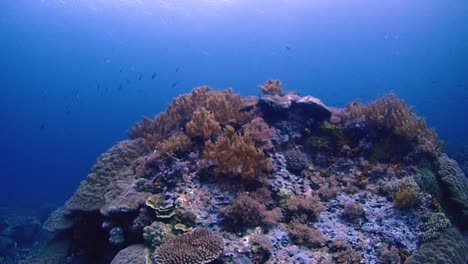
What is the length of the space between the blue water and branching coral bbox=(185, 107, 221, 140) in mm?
34828

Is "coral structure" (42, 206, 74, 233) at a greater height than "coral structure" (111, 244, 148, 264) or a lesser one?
greater

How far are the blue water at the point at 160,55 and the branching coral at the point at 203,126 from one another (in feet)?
114

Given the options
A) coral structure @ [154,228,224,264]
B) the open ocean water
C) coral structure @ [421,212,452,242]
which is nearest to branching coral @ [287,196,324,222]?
coral structure @ [154,228,224,264]

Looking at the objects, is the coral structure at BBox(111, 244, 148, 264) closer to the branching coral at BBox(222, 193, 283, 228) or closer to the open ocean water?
the branching coral at BBox(222, 193, 283, 228)

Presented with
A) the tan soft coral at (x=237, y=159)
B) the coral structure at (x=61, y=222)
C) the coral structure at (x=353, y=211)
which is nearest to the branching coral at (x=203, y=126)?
the tan soft coral at (x=237, y=159)

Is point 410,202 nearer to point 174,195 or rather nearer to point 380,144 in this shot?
point 380,144

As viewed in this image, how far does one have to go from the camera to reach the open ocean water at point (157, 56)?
2432 inches

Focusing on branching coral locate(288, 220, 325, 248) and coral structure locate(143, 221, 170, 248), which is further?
branching coral locate(288, 220, 325, 248)

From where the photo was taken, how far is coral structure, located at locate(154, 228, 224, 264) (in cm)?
534

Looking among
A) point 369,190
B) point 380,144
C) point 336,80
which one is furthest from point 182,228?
point 336,80

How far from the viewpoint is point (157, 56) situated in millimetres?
107562

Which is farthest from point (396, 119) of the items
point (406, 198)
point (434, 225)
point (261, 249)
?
point (261, 249)

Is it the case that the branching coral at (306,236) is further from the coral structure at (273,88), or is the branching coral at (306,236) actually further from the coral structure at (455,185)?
the coral structure at (273,88)

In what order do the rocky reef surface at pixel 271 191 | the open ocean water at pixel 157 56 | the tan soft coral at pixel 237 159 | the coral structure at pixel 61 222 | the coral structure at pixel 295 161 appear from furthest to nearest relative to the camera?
the open ocean water at pixel 157 56, the coral structure at pixel 61 222, the coral structure at pixel 295 161, the tan soft coral at pixel 237 159, the rocky reef surface at pixel 271 191
